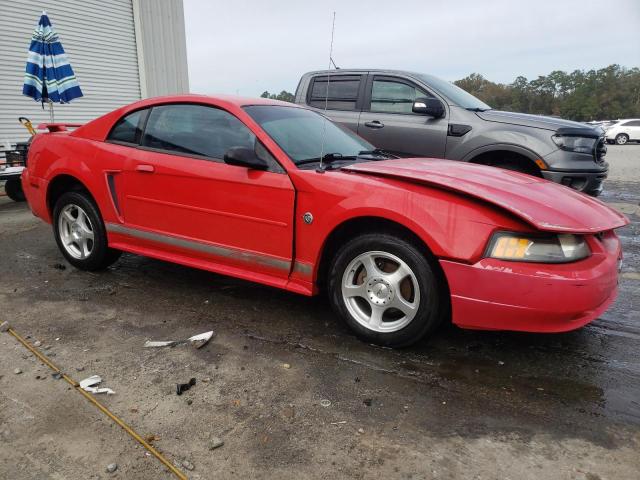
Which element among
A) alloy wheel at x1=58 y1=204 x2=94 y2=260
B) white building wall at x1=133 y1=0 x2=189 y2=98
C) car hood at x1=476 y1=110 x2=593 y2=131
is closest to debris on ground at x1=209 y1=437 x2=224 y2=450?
alloy wheel at x1=58 y1=204 x2=94 y2=260

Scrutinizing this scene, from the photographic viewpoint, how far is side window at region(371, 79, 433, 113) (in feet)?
19.1

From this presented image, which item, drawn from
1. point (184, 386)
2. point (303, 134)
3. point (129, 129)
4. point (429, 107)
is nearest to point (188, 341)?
point (184, 386)

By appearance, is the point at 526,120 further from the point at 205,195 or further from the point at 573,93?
the point at 573,93

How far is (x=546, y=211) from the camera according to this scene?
254 cm

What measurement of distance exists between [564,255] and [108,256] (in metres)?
3.48

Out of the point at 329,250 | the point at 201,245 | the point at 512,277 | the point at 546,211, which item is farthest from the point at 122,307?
the point at 546,211

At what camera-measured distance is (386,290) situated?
2.82m

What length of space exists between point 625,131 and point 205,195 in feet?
106

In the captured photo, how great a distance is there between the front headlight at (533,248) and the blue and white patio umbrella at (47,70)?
330 inches

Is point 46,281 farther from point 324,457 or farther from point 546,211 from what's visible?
point 546,211

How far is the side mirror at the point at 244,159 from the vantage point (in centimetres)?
304

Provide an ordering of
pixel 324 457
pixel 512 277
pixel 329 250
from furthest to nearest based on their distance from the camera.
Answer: pixel 329 250, pixel 512 277, pixel 324 457

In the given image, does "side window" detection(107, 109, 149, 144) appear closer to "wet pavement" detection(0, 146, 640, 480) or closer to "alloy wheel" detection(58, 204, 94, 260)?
"alloy wheel" detection(58, 204, 94, 260)

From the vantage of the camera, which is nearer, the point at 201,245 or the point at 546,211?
the point at 546,211
